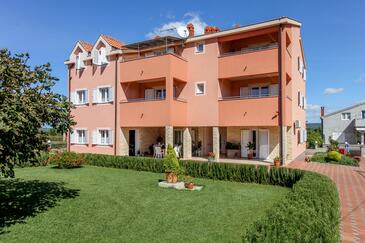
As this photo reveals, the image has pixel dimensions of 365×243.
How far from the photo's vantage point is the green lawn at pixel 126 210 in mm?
7562

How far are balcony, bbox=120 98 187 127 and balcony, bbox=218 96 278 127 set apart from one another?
3.29 metres

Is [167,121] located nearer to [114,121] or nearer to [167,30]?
[114,121]

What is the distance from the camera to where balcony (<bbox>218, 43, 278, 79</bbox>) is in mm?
19172

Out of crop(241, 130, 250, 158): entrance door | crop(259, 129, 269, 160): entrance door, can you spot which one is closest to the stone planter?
crop(241, 130, 250, 158): entrance door

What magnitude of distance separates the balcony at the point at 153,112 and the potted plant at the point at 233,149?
4.46 m

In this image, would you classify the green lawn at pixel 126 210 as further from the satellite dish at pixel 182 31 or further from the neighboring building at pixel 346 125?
the neighboring building at pixel 346 125

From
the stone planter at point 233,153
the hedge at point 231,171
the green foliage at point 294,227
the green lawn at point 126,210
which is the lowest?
the green lawn at point 126,210

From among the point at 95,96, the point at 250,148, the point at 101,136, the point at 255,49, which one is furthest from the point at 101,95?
the point at 255,49

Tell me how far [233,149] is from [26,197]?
16.2 metres

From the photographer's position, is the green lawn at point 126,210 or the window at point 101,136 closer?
the green lawn at point 126,210

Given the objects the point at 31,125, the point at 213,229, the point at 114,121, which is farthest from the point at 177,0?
the point at 213,229

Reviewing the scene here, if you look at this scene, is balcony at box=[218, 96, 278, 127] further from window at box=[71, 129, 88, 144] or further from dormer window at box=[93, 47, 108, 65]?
window at box=[71, 129, 88, 144]

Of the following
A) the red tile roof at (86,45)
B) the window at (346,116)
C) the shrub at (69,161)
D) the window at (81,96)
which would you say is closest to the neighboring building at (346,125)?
the window at (346,116)

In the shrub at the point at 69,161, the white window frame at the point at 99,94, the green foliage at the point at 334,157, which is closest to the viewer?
the shrub at the point at 69,161
